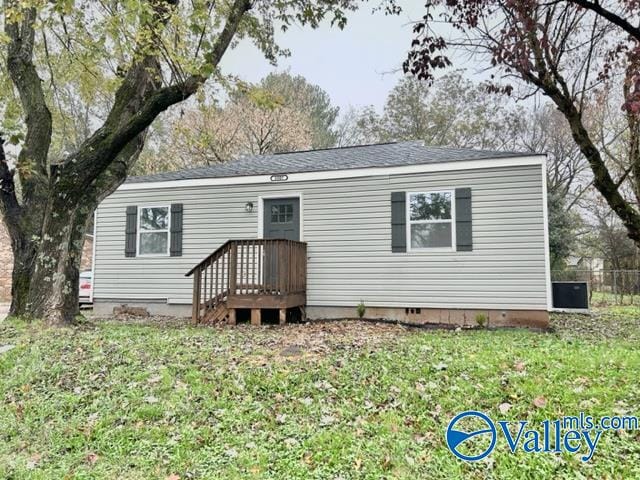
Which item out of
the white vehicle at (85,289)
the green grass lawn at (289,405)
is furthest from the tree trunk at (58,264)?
the white vehicle at (85,289)

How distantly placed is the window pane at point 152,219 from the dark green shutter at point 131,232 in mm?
148

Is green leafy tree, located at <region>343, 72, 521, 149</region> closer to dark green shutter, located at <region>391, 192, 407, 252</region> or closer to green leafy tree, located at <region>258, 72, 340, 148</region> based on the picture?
green leafy tree, located at <region>258, 72, 340, 148</region>

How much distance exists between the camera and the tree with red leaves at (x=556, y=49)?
552 cm

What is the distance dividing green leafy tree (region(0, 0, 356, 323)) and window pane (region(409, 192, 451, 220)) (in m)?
3.57

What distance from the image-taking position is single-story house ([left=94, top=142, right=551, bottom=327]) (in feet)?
25.7

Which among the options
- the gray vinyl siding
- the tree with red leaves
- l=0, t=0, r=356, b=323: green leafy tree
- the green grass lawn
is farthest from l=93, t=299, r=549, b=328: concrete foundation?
l=0, t=0, r=356, b=323: green leafy tree

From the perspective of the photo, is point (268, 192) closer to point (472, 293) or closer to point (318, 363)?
point (472, 293)

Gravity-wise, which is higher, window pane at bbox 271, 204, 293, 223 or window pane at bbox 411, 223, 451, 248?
window pane at bbox 271, 204, 293, 223

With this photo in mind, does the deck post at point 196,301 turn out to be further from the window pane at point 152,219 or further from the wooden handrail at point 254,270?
the window pane at point 152,219

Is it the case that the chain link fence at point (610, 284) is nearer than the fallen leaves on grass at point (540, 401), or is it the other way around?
the fallen leaves on grass at point (540, 401)

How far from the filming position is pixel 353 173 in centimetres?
885

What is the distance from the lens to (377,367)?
164 inches

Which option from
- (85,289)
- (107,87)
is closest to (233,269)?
(107,87)

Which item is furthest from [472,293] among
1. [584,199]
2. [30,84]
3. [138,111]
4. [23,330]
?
[584,199]
